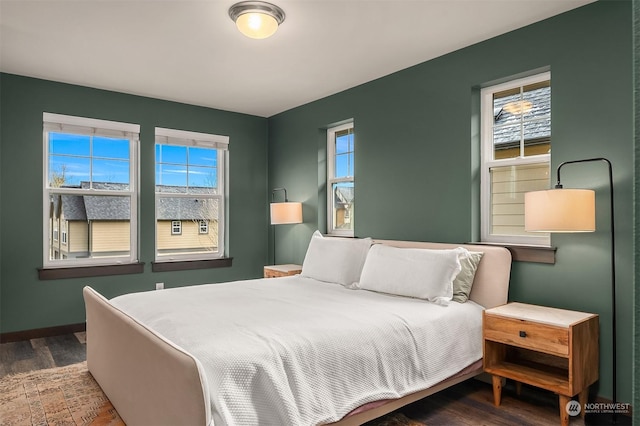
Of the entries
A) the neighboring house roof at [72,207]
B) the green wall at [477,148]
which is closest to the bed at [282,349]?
the green wall at [477,148]

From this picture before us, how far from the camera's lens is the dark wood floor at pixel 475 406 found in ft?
8.48

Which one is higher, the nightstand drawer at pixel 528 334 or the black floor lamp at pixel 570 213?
the black floor lamp at pixel 570 213

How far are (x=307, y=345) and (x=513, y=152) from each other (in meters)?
2.39

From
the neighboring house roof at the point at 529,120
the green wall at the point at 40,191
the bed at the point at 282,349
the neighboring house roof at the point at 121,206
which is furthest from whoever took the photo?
the neighboring house roof at the point at 121,206

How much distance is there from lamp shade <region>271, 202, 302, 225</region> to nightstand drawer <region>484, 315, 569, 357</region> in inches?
111

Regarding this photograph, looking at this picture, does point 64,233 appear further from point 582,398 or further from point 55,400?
point 582,398

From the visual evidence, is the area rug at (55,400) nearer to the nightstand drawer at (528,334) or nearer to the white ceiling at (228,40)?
the nightstand drawer at (528,334)

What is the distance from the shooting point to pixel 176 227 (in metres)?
5.33

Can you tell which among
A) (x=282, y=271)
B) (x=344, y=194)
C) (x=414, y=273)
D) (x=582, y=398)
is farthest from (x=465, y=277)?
(x=282, y=271)

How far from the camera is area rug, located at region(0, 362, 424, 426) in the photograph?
2537 millimetres

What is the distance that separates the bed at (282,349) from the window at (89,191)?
1.75 metres

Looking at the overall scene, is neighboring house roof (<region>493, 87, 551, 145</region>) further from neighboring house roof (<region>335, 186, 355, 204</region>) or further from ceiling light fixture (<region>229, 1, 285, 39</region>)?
ceiling light fixture (<region>229, 1, 285, 39</region>)

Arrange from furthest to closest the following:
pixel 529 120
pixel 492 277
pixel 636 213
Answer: pixel 529 120, pixel 492 277, pixel 636 213

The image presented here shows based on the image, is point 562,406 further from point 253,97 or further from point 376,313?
point 253,97
